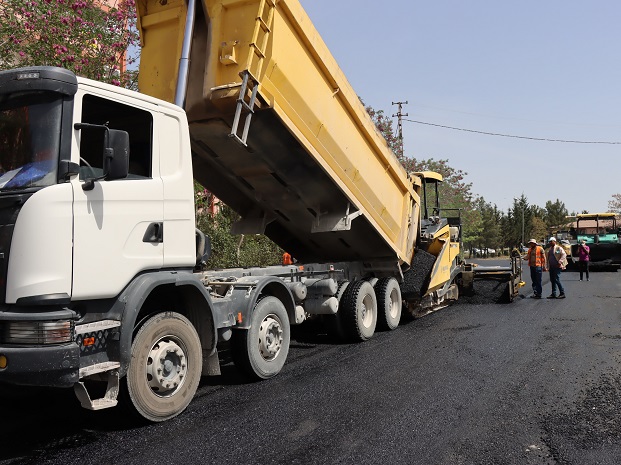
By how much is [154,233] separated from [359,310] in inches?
169

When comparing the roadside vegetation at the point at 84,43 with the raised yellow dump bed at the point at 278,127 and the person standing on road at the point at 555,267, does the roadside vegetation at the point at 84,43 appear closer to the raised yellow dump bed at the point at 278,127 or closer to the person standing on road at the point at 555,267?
the raised yellow dump bed at the point at 278,127

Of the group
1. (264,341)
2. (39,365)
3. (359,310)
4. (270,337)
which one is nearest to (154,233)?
(39,365)

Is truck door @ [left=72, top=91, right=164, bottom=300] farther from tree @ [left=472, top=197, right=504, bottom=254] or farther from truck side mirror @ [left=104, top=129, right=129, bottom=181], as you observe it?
tree @ [left=472, top=197, right=504, bottom=254]

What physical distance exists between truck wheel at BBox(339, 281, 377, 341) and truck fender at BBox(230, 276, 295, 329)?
5.92 feet

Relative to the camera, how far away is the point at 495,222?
255ft

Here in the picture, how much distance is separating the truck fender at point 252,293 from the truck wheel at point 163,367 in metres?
0.84

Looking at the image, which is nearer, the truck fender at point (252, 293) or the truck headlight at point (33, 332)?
the truck headlight at point (33, 332)

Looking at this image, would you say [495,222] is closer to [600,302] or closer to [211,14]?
[600,302]

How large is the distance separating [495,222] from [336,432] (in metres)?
78.0

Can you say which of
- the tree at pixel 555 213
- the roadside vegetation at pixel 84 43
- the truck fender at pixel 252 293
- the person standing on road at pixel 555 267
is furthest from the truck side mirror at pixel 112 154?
the tree at pixel 555 213

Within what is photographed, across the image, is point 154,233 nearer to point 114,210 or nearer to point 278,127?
point 114,210

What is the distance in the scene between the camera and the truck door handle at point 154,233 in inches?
177

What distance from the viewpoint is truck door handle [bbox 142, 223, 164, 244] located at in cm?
448

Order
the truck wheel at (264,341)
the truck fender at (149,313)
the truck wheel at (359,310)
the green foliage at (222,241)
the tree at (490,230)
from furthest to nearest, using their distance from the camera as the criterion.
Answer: the tree at (490,230)
the green foliage at (222,241)
the truck wheel at (359,310)
the truck wheel at (264,341)
the truck fender at (149,313)
